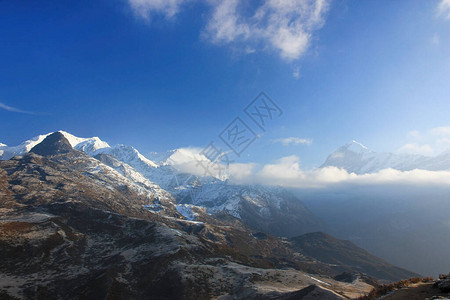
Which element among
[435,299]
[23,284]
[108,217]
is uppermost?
[108,217]

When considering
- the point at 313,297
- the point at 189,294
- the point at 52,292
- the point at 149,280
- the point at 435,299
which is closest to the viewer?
the point at 435,299

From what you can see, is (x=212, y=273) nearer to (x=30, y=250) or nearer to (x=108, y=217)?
(x=30, y=250)

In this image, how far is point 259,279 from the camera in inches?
3533

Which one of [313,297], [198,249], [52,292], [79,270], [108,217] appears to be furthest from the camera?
[108,217]

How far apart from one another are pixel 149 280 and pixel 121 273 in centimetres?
1197

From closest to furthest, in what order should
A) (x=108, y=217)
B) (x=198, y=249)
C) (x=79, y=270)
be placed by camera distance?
1. (x=79, y=270)
2. (x=198, y=249)
3. (x=108, y=217)

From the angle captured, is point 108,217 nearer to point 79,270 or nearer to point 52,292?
point 79,270

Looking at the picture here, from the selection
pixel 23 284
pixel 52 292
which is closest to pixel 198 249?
pixel 52 292

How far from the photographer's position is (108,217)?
171 m

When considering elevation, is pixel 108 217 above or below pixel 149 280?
above

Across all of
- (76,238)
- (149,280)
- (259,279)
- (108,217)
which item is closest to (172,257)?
(149,280)

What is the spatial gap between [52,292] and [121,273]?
71.3 feet

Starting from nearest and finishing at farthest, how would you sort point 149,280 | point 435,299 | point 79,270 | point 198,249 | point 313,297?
1. point 435,299
2. point 313,297
3. point 149,280
4. point 79,270
5. point 198,249

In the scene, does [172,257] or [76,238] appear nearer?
[172,257]
